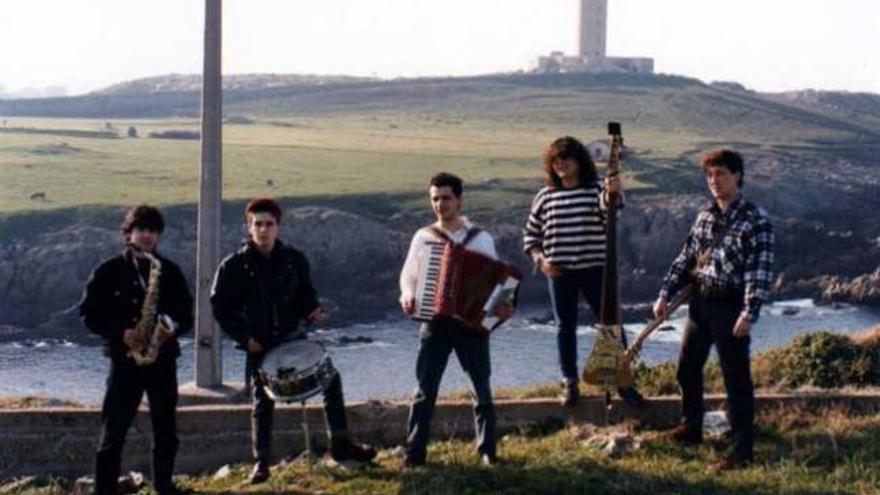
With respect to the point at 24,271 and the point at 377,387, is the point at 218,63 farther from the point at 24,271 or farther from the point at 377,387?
the point at 24,271

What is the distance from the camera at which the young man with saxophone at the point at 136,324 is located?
882 cm

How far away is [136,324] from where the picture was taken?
28.9ft

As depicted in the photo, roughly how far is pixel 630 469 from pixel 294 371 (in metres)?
2.46

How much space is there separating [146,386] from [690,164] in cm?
8752

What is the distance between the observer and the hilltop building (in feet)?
540

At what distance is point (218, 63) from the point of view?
14.2 m

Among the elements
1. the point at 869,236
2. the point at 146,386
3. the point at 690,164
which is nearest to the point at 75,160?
the point at 690,164

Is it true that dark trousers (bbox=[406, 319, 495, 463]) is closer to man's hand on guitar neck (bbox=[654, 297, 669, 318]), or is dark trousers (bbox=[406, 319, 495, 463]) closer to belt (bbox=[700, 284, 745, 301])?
man's hand on guitar neck (bbox=[654, 297, 669, 318])

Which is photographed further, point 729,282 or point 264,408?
point 264,408

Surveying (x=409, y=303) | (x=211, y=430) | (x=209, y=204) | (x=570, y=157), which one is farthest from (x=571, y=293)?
(x=209, y=204)

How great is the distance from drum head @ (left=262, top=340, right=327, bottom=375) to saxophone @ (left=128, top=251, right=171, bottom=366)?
758mm

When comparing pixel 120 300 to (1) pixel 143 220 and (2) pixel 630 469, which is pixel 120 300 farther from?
(2) pixel 630 469

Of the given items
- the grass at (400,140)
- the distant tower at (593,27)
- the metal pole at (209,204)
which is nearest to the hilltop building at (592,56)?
the distant tower at (593,27)

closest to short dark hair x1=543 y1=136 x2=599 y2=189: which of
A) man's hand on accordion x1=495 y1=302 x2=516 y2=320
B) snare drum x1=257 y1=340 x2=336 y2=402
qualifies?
man's hand on accordion x1=495 y1=302 x2=516 y2=320
